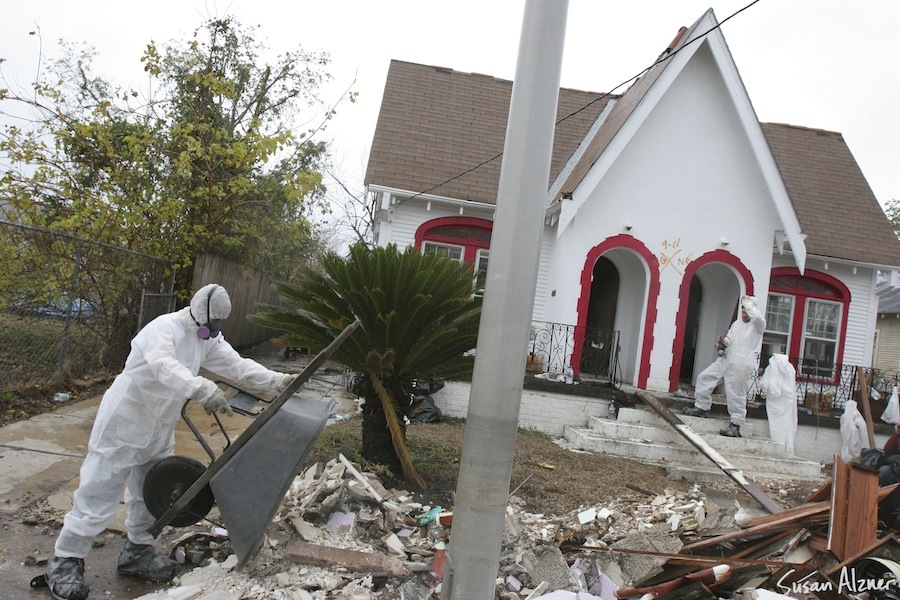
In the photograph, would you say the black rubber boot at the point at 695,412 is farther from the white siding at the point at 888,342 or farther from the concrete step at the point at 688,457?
the white siding at the point at 888,342

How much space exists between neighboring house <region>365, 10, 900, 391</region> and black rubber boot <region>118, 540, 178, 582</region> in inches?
305

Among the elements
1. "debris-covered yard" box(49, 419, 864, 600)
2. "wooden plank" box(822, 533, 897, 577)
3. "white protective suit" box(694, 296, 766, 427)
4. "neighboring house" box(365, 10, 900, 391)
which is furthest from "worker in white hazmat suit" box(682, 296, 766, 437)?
"wooden plank" box(822, 533, 897, 577)

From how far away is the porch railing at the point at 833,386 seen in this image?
36.2 feet

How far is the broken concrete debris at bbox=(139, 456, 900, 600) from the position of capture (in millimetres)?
3746

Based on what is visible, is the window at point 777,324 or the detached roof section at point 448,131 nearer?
the detached roof section at point 448,131

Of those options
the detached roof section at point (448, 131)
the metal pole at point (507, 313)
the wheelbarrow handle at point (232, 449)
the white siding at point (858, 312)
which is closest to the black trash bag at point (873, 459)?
the white siding at point (858, 312)

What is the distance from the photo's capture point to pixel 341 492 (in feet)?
15.6

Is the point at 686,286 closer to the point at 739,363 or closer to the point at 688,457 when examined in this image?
the point at 739,363

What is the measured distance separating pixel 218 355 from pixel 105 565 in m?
1.47

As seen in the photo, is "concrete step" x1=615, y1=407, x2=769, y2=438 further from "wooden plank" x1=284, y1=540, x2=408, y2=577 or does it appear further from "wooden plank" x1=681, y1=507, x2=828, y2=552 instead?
"wooden plank" x1=284, y1=540, x2=408, y2=577

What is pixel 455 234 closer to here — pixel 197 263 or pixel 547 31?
pixel 197 263

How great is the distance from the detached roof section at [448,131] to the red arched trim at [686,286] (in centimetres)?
330

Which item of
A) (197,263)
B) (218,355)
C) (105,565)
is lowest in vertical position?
(105,565)

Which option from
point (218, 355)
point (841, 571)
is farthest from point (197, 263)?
point (841, 571)
